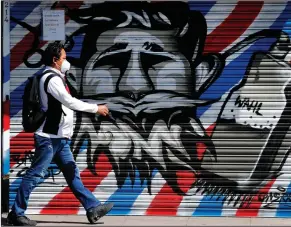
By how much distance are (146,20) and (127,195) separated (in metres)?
1.98

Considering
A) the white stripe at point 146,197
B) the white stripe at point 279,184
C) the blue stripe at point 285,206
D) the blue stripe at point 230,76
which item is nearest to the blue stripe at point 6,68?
the white stripe at point 146,197

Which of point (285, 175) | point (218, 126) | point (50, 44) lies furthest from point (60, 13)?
point (285, 175)

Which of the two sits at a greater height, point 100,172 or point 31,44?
point 31,44

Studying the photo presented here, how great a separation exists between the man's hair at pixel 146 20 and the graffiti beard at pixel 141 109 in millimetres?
80

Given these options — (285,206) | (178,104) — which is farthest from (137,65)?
(285,206)

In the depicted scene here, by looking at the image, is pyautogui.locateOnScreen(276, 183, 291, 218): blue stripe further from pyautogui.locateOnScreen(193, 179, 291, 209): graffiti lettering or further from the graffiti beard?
the graffiti beard

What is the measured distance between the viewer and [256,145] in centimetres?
1046

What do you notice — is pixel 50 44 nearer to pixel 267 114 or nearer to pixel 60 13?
pixel 60 13

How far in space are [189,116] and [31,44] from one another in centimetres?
196

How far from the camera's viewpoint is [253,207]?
413 inches

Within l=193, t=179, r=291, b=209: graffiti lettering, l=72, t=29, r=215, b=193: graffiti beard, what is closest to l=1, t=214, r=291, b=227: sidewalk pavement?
l=193, t=179, r=291, b=209: graffiti lettering

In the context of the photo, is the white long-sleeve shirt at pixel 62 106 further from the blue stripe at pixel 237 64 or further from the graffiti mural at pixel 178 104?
the blue stripe at pixel 237 64

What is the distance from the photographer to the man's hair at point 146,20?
10.4 meters

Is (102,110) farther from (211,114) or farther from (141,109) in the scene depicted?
(211,114)
